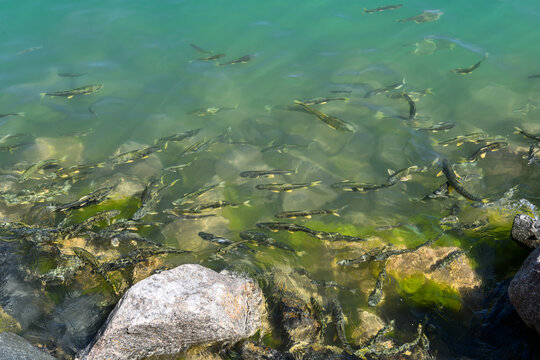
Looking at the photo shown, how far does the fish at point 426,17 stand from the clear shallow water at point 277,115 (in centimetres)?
29

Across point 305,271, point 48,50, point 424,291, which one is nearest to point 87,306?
point 305,271

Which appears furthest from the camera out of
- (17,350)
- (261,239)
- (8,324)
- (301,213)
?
(301,213)

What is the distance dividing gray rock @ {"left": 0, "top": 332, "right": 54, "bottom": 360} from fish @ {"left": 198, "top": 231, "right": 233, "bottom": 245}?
8.10 feet

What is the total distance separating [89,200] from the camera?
6781mm

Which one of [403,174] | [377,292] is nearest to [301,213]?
[377,292]

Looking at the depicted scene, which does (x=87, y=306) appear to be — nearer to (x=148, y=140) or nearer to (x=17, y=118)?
(x=148, y=140)

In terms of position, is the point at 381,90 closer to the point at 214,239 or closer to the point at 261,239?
the point at 261,239

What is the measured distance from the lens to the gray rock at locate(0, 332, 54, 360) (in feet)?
13.1

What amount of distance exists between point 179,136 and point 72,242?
10.9ft

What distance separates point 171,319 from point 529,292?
356 cm

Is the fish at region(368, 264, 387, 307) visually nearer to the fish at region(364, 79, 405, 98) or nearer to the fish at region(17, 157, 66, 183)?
the fish at region(364, 79, 405, 98)

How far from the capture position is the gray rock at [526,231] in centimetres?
494

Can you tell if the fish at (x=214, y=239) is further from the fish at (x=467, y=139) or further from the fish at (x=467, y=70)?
the fish at (x=467, y=70)

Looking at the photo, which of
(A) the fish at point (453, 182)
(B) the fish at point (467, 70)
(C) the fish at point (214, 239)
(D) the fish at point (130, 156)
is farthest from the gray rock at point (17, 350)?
(B) the fish at point (467, 70)
